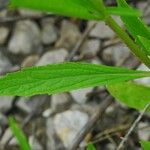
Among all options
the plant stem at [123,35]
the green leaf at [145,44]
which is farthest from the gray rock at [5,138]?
the plant stem at [123,35]

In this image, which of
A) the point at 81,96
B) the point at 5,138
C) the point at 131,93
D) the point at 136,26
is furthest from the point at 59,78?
the point at 5,138

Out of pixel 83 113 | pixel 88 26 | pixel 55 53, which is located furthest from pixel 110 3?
pixel 83 113

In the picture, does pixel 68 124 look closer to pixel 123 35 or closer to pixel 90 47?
pixel 90 47

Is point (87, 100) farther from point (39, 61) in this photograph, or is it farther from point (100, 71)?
point (100, 71)

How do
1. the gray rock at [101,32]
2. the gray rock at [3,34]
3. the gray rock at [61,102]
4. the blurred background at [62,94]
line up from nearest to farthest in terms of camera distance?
1. the blurred background at [62,94]
2. the gray rock at [61,102]
3. the gray rock at [101,32]
4. the gray rock at [3,34]

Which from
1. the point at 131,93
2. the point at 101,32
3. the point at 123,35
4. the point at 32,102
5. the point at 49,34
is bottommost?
the point at 32,102

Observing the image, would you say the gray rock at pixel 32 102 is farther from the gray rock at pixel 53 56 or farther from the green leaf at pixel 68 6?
the green leaf at pixel 68 6

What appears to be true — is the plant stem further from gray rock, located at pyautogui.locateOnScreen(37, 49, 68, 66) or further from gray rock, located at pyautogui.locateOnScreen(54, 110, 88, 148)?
gray rock, located at pyautogui.locateOnScreen(37, 49, 68, 66)
